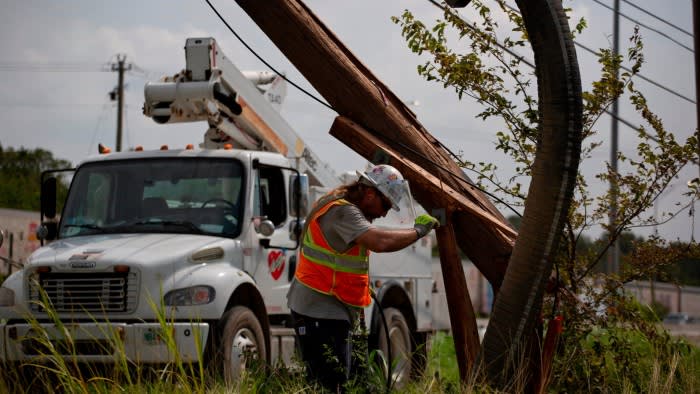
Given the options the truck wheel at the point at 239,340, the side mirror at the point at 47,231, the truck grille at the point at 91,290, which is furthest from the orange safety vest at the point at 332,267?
the side mirror at the point at 47,231

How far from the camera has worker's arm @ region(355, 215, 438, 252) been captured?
5789 mm

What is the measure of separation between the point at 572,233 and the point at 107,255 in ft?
12.6

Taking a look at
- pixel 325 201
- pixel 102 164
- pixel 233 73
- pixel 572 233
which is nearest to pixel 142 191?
pixel 102 164

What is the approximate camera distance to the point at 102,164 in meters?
9.27

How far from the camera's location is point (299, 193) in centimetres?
906

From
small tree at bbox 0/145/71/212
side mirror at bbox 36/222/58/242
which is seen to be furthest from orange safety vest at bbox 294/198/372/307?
small tree at bbox 0/145/71/212

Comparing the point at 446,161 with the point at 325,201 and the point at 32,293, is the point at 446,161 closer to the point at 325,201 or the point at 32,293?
the point at 325,201

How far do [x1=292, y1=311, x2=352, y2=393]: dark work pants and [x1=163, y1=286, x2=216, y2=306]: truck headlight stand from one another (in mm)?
→ 1939

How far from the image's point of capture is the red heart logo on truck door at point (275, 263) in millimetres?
9188

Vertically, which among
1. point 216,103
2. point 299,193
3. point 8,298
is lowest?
point 8,298

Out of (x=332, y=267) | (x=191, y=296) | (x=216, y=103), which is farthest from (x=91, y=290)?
(x=332, y=267)

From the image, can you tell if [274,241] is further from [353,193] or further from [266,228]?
[353,193]

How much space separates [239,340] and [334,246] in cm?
233

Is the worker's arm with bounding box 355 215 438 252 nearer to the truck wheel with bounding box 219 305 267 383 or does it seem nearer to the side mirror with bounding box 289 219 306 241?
the truck wheel with bounding box 219 305 267 383
